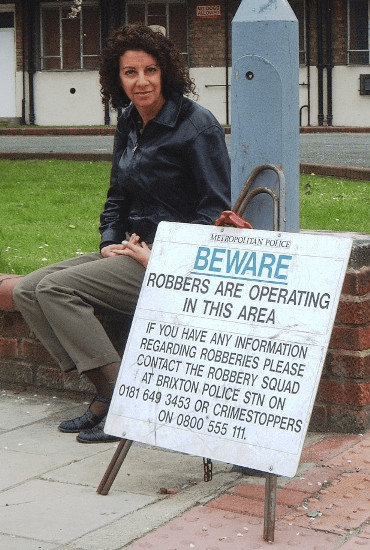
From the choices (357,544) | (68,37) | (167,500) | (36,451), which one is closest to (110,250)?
(36,451)

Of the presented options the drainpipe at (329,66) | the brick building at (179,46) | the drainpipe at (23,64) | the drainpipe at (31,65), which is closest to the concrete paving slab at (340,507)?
the brick building at (179,46)

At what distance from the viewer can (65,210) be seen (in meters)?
9.28

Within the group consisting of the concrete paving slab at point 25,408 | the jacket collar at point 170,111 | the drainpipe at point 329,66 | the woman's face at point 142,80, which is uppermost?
the drainpipe at point 329,66

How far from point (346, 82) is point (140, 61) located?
23.1 m

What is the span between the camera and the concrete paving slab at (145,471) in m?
4.26

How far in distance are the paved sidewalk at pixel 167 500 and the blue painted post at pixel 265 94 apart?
3.23ft

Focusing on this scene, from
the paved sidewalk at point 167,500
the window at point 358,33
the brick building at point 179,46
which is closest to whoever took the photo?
the paved sidewalk at point 167,500

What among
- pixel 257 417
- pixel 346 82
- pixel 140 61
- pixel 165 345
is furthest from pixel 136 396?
pixel 346 82

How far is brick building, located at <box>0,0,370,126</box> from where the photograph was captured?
2738 cm

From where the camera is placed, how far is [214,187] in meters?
4.79

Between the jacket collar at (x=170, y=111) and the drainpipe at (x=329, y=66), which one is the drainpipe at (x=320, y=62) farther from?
the jacket collar at (x=170, y=111)

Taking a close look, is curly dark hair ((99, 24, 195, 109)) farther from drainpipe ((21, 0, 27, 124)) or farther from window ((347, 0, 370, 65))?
drainpipe ((21, 0, 27, 124))

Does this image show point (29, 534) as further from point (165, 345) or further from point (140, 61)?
point (140, 61)

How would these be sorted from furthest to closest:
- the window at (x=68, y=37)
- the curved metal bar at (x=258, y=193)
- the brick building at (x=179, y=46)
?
the window at (x=68, y=37), the brick building at (x=179, y=46), the curved metal bar at (x=258, y=193)
